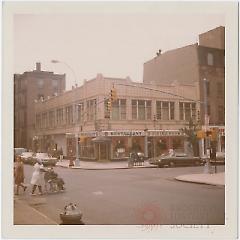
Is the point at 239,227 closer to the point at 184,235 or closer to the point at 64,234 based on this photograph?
the point at 184,235

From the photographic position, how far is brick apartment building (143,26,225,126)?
567cm

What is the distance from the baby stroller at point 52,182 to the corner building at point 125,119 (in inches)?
9.3

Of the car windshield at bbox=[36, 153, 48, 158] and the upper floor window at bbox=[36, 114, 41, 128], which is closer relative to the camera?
the car windshield at bbox=[36, 153, 48, 158]

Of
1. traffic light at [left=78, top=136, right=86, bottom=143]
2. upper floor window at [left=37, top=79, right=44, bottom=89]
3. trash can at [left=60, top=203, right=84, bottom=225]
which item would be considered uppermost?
upper floor window at [left=37, top=79, right=44, bottom=89]

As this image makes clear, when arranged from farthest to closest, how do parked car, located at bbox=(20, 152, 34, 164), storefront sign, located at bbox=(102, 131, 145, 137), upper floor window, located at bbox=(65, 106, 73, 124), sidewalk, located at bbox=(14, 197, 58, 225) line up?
upper floor window, located at bbox=(65, 106, 73, 124) → storefront sign, located at bbox=(102, 131, 145, 137) → parked car, located at bbox=(20, 152, 34, 164) → sidewalk, located at bbox=(14, 197, 58, 225)

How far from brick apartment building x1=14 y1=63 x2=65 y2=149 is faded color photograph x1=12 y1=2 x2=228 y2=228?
0.01 m

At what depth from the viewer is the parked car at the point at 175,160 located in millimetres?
5746

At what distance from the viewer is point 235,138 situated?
5.59 meters

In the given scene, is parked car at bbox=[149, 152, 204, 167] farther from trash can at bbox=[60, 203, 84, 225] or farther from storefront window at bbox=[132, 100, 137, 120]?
trash can at bbox=[60, 203, 84, 225]

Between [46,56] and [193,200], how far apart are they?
81.1 inches

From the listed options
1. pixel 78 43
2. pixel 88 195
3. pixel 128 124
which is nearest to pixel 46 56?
pixel 78 43

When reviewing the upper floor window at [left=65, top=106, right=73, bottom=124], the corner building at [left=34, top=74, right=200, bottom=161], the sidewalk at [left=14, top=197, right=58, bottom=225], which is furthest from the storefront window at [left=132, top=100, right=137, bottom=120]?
the sidewalk at [left=14, top=197, right=58, bottom=225]

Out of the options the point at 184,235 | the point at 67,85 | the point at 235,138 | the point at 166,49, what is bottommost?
the point at 184,235

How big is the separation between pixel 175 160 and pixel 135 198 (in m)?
0.56
